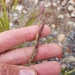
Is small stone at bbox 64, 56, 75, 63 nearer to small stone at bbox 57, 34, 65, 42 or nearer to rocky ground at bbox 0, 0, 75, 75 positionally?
rocky ground at bbox 0, 0, 75, 75

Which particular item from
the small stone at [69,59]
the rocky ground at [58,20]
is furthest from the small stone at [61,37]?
the small stone at [69,59]

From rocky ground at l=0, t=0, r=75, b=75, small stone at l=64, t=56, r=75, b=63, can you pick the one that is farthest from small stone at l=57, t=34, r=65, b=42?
small stone at l=64, t=56, r=75, b=63

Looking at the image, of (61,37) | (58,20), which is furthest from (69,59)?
(58,20)

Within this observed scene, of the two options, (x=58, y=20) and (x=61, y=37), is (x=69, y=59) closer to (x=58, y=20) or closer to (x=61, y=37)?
(x=61, y=37)

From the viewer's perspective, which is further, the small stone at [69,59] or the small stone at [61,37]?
the small stone at [61,37]

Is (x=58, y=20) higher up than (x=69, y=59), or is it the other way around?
(x=58, y=20)

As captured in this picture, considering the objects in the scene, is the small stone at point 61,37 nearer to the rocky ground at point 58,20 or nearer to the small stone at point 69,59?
the rocky ground at point 58,20

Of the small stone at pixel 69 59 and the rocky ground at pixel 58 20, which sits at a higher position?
the rocky ground at pixel 58 20

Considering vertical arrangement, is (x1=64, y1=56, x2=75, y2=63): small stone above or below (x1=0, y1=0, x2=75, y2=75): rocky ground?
below
